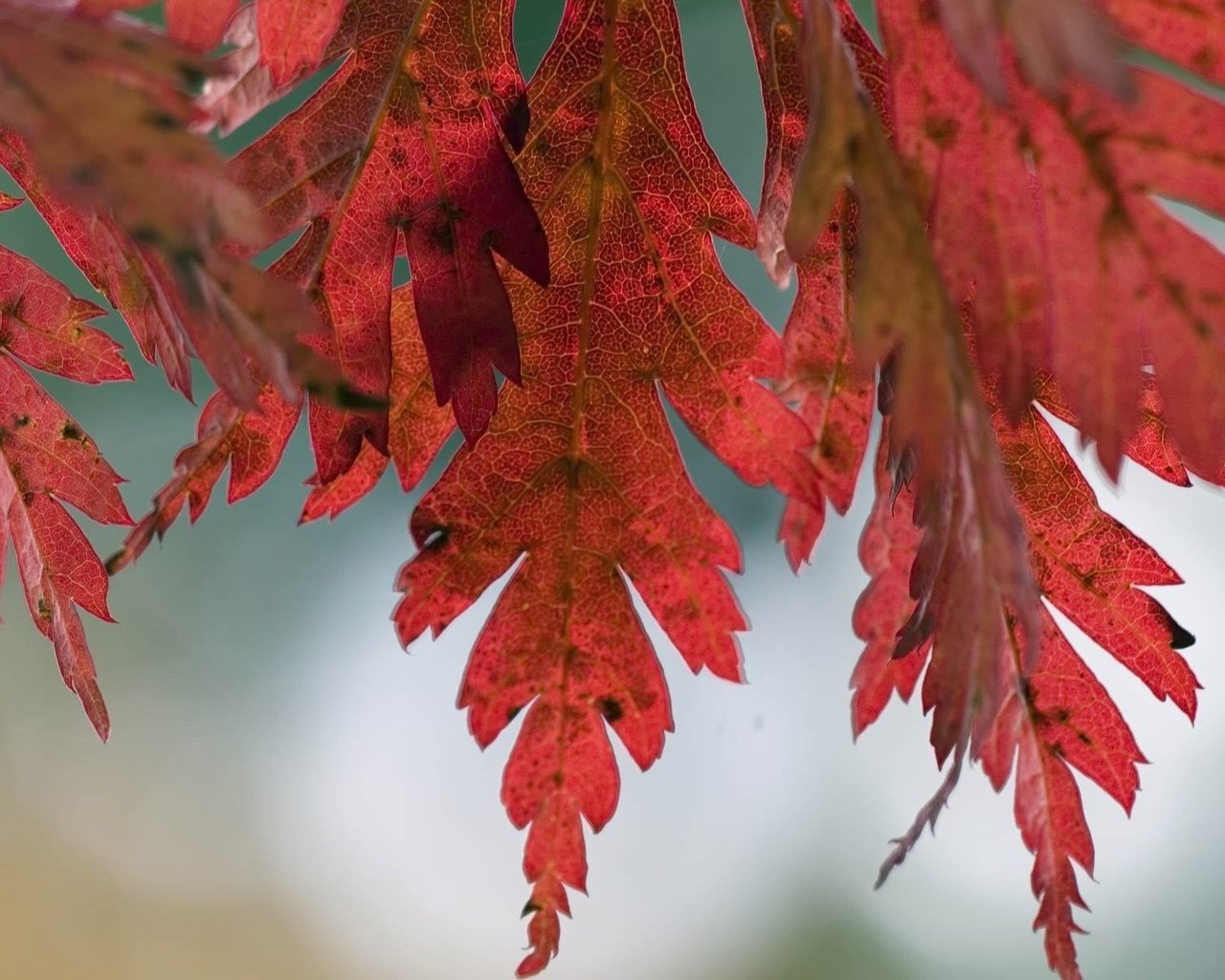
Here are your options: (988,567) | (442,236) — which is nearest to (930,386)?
(988,567)

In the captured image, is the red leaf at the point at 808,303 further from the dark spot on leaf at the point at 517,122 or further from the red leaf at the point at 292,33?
the red leaf at the point at 292,33

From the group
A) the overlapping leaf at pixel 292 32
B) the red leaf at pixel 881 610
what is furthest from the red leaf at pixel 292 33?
the red leaf at pixel 881 610

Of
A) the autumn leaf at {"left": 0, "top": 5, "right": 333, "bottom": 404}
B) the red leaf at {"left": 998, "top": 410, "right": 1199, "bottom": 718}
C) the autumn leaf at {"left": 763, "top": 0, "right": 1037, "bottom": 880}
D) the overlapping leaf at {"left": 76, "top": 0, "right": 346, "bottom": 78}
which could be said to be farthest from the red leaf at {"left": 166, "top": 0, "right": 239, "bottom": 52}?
the red leaf at {"left": 998, "top": 410, "right": 1199, "bottom": 718}

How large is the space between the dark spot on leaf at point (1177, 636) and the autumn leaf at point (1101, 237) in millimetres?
292

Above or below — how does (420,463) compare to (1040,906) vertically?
above

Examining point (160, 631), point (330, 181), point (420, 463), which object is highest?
point (330, 181)

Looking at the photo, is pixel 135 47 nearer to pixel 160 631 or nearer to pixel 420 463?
pixel 420 463

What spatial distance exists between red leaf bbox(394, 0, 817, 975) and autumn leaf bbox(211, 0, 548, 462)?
0.24ft

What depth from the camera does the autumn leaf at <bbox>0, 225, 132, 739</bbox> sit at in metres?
0.71

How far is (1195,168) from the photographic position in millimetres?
434

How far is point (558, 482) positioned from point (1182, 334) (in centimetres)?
41

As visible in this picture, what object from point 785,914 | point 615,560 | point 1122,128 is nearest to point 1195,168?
point 1122,128

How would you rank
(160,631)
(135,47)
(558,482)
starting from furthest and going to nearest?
(160,631) → (558,482) → (135,47)

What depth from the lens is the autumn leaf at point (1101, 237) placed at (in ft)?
1.42
